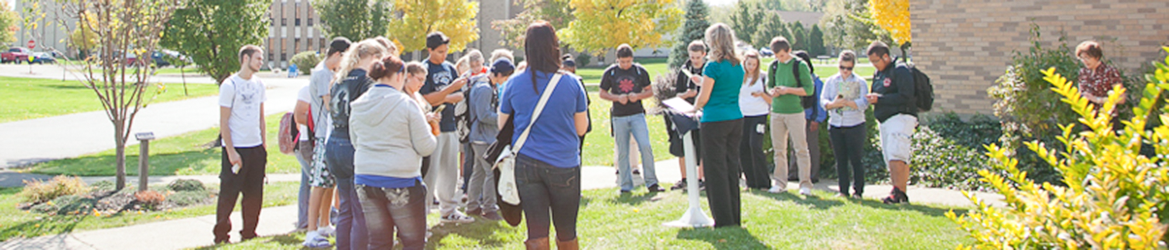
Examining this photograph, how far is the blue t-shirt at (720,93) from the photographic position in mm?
5844

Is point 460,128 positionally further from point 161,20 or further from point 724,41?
point 161,20

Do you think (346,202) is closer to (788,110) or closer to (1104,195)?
(1104,195)

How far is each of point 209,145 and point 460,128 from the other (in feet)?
32.0

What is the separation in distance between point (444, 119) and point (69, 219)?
3639 mm

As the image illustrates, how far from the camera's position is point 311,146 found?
6332 millimetres

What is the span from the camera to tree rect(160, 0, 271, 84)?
48.3 feet

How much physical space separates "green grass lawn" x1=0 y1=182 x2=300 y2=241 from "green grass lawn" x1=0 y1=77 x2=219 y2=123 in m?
8.81

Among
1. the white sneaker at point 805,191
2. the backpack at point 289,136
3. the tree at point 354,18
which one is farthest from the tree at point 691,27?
the backpack at point 289,136

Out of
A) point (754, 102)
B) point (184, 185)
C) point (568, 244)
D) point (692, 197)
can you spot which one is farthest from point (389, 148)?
point (184, 185)

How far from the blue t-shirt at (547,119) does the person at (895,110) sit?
11.7ft

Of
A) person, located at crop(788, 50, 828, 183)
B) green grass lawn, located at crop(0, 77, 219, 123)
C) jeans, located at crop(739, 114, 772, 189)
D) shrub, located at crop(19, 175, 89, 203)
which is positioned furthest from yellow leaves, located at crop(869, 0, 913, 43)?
shrub, located at crop(19, 175, 89, 203)

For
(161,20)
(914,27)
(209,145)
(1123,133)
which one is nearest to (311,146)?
(161,20)

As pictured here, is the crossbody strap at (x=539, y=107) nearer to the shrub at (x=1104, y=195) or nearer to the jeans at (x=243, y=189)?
the shrub at (x=1104, y=195)

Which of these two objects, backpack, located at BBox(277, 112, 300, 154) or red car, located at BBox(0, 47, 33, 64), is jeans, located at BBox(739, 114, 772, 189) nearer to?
backpack, located at BBox(277, 112, 300, 154)
